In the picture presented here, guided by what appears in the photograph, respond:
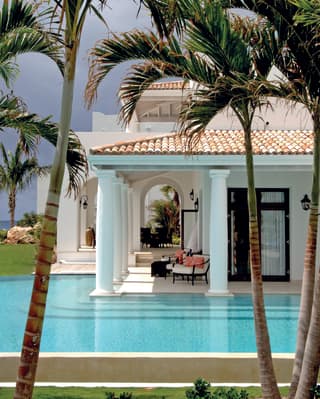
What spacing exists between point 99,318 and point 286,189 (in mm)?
10203

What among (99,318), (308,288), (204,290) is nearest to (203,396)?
(308,288)

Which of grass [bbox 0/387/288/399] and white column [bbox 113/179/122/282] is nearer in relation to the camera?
grass [bbox 0/387/288/399]

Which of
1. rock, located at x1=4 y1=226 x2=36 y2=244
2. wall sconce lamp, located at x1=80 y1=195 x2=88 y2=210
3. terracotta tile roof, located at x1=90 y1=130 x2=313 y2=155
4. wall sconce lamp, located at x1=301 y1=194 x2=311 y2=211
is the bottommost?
rock, located at x1=4 y1=226 x2=36 y2=244

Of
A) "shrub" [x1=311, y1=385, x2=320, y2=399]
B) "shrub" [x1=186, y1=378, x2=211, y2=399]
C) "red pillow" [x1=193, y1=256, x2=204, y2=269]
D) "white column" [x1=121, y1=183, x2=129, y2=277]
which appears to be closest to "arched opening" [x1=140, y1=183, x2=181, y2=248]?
"white column" [x1=121, y1=183, x2=129, y2=277]

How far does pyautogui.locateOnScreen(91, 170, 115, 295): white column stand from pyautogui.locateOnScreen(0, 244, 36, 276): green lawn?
788 cm

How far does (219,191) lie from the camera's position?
55.9 ft

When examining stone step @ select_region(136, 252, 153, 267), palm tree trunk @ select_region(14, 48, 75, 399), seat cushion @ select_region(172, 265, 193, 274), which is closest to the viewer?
palm tree trunk @ select_region(14, 48, 75, 399)

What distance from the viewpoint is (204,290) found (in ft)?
A: 58.1

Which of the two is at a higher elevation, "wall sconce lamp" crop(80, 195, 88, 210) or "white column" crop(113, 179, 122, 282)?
"wall sconce lamp" crop(80, 195, 88, 210)

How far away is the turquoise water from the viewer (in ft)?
34.9

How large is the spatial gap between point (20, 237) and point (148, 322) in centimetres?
3003

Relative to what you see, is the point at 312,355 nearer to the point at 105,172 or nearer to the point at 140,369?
the point at 140,369

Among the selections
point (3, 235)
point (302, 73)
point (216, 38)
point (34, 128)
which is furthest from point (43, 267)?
point (3, 235)

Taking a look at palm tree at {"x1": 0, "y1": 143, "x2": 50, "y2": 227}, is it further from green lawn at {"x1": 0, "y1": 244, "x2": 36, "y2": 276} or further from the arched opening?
the arched opening
